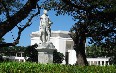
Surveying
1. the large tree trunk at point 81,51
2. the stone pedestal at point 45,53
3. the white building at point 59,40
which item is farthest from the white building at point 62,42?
the stone pedestal at point 45,53

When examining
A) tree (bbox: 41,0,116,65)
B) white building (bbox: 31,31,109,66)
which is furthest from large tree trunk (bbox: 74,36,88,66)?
white building (bbox: 31,31,109,66)

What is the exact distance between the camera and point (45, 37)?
29.6 m

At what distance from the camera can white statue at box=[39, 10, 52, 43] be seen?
1167 inches

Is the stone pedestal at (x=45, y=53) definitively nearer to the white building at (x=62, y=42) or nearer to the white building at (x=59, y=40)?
the white building at (x=62, y=42)

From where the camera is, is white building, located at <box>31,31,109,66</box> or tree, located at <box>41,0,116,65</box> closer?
tree, located at <box>41,0,116,65</box>

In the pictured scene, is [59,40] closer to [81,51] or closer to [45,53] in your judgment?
[81,51]

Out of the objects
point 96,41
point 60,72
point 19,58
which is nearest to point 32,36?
point 19,58

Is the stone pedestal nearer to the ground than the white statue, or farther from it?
nearer to the ground

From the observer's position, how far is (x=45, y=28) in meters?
30.0

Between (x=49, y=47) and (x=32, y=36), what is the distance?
183 ft

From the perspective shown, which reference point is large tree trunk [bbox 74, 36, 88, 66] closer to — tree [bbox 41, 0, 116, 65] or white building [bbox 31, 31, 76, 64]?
tree [bbox 41, 0, 116, 65]

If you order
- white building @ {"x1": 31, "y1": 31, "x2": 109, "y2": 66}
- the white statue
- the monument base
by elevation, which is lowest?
white building @ {"x1": 31, "y1": 31, "x2": 109, "y2": 66}

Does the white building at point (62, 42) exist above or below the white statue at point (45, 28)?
below

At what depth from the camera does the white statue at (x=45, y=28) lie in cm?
2964
